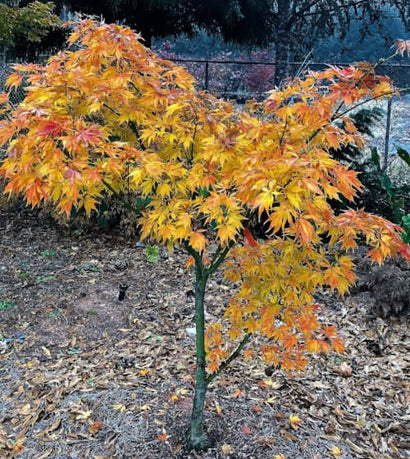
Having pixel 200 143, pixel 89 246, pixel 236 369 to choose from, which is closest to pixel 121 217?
pixel 89 246

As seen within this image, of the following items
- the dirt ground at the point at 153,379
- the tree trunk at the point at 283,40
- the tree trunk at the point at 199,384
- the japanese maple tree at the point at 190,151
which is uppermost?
the tree trunk at the point at 283,40

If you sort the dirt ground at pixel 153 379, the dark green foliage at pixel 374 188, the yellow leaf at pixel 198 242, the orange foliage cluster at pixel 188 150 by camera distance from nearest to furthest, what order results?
the orange foliage cluster at pixel 188 150 → the yellow leaf at pixel 198 242 → the dirt ground at pixel 153 379 → the dark green foliage at pixel 374 188

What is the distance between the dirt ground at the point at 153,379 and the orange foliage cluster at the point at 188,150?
922 millimetres

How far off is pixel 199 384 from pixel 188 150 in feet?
3.87

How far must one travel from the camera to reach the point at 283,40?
21.4ft

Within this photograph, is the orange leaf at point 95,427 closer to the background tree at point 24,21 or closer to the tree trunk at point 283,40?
the background tree at point 24,21

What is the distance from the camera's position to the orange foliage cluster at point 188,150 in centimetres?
155

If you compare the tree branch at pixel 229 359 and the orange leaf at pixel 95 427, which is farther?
the orange leaf at pixel 95 427

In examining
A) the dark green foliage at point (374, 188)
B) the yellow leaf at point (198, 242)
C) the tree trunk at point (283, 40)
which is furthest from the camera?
the tree trunk at point (283, 40)

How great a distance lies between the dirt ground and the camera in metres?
2.51

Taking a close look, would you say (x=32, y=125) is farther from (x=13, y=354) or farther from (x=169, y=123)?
(x=13, y=354)

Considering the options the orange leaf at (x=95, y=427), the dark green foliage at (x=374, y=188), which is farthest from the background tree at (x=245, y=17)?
the orange leaf at (x=95, y=427)

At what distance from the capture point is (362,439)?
8.48ft

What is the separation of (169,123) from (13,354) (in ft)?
7.65
